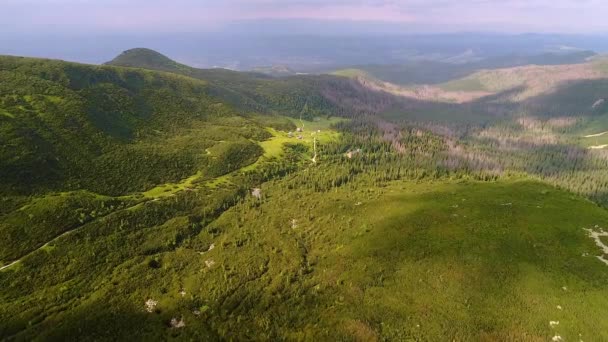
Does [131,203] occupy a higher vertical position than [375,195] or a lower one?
higher

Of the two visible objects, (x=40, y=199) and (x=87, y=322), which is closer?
(x=87, y=322)

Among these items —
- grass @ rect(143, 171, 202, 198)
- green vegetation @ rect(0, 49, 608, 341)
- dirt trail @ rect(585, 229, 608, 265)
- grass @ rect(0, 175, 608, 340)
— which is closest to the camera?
grass @ rect(0, 175, 608, 340)

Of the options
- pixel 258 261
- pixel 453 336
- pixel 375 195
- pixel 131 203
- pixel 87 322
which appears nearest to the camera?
pixel 453 336

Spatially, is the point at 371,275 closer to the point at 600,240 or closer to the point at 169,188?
the point at 600,240

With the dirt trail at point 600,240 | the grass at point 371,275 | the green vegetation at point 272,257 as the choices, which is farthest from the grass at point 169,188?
the dirt trail at point 600,240

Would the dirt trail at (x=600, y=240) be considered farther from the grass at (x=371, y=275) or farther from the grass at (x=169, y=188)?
the grass at (x=169, y=188)

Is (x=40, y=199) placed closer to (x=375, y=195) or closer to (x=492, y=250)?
(x=375, y=195)

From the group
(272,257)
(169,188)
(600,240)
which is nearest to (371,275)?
(272,257)

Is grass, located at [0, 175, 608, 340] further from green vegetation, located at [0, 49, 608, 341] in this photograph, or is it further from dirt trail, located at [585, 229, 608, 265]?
dirt trail, located at [585, 229, 608, 265]

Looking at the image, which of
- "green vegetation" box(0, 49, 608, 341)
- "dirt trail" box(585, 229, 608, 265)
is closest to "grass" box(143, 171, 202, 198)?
"green vegetation" box(0, 49, 608, 341)

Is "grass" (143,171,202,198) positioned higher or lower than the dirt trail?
higher

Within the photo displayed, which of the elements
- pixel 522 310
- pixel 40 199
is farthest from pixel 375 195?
pixel 40 199
